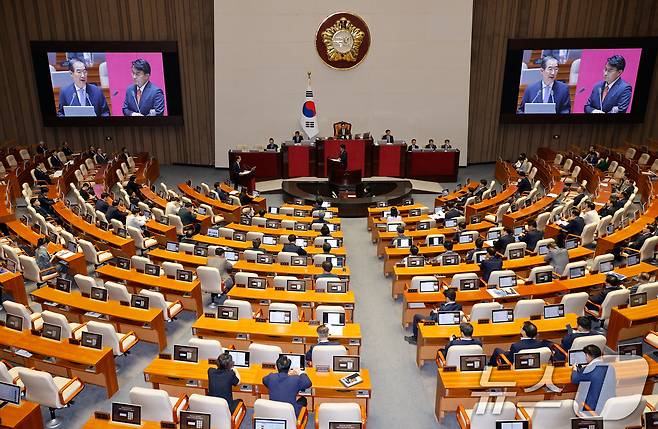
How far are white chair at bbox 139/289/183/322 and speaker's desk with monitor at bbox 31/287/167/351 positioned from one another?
9.2 inches

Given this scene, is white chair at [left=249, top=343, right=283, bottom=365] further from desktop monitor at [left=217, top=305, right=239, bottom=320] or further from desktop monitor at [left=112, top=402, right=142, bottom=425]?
desktop monitor at [left=112, top=402, right=142, bottom=425]

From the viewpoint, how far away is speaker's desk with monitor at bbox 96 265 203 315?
37.7 feet

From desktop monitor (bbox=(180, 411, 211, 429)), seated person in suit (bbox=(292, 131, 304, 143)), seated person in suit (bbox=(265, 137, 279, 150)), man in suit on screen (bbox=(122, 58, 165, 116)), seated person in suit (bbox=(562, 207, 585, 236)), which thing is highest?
man in suit on screen (bbox=(122, 58, 165, 116))

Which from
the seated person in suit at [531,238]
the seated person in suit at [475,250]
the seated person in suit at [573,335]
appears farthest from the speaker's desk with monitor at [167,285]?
the seated person in suit at [531,238]

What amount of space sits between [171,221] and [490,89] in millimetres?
16205

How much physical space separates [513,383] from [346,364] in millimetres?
2451

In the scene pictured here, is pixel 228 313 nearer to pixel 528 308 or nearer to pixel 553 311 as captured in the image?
pixel 528 308

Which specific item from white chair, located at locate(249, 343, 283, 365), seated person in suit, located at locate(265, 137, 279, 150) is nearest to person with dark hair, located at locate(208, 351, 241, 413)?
white chair, located at locate(249, 343, 283, 365)

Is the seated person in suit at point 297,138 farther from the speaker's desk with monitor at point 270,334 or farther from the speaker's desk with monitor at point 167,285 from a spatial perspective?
the speaker's desk with monitor at point 270,334

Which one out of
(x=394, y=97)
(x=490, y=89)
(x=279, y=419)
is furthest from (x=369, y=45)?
(x=279, y=419)

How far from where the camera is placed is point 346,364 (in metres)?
8.31

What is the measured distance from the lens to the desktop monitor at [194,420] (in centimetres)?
702

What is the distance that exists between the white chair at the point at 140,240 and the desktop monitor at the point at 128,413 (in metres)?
8.39

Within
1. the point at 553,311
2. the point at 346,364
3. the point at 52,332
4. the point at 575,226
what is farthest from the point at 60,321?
the point at 575,226
